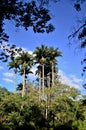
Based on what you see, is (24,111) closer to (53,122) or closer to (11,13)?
(53,122)

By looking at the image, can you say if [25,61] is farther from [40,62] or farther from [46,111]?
[46,111]

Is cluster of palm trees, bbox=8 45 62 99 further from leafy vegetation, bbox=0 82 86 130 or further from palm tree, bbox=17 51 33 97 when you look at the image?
leafy vegetation, bbox=0 82 86 130

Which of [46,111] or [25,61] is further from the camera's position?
[25,61]

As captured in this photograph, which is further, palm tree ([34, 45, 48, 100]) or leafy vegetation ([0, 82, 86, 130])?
palm tree ([34, 45, 48, 100])

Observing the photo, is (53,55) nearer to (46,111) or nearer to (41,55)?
(41,55)

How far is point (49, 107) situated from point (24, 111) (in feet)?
23.1

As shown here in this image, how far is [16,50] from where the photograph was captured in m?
9.82

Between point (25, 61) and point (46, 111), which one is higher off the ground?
point (25, 61)

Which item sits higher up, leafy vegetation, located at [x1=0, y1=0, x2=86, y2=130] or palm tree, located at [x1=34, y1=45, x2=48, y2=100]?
palm tree, located at [x1=34, y1=45, x2=48, y2=100]

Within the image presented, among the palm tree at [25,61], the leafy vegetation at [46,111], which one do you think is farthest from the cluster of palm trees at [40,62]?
the leafy vegetation at [46,111]

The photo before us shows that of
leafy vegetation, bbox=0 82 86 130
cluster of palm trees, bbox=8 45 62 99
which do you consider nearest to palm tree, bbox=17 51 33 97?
cluster of palm trees, bbox=8 45 62 99

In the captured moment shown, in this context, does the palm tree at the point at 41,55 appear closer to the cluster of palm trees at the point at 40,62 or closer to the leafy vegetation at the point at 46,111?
the cluster of palm trees at the point at 40,62

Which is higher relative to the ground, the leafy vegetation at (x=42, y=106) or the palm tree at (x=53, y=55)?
the palm tree at (x=53, y=55)

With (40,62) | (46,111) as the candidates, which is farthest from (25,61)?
(46,111)
